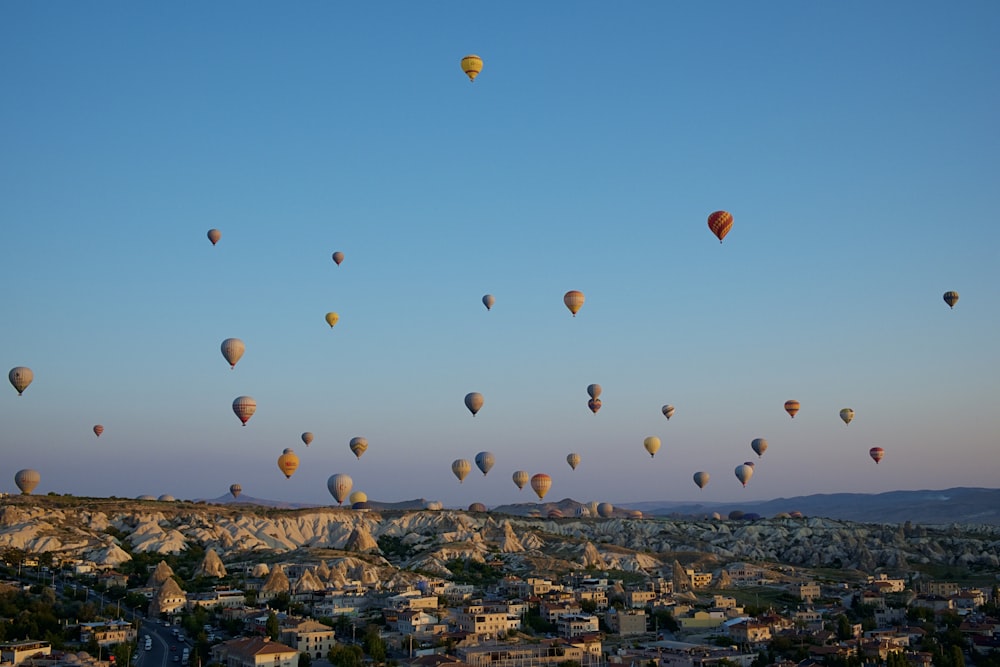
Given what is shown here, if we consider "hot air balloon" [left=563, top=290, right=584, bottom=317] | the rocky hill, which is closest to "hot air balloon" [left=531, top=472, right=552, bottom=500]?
the rocky hill

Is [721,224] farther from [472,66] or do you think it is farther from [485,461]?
[485,461]

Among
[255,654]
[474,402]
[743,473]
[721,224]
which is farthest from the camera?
[743,473]

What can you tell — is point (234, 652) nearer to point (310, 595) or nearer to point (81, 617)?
point (81, 617)

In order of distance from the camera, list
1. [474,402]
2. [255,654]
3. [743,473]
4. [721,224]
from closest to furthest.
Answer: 1. [255,654]
2. [721,224]
3. [474,402]
4. [743,473]

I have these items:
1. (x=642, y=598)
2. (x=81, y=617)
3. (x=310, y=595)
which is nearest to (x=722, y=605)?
(x=642, y=598)

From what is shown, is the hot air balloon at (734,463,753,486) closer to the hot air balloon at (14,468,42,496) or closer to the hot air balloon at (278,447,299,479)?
the hot air balloon at (278,447,299,479)

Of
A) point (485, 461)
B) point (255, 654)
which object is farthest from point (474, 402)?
point (255, 654)

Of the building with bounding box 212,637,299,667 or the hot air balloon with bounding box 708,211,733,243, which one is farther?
the hot air balloon with bounding box 708,211,733,243
